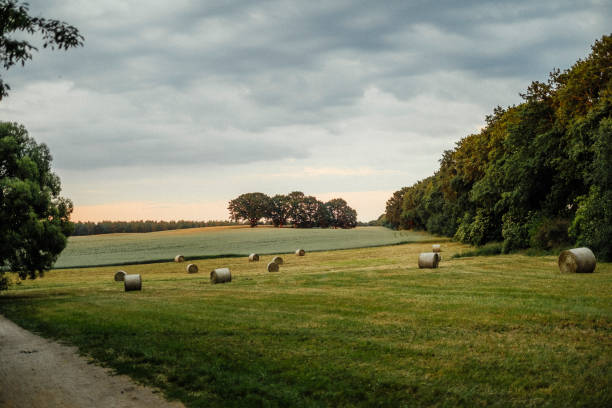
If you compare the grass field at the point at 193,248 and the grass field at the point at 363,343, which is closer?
the grass field at the point at 363,343

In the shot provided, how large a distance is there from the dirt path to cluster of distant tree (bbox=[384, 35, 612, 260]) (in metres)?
27.9

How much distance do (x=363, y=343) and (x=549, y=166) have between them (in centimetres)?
3217

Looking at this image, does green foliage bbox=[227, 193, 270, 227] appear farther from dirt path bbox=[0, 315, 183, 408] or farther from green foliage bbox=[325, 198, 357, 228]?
dirt path bbox=[0, 315, 183, 408]

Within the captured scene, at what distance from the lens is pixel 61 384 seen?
7.91 m

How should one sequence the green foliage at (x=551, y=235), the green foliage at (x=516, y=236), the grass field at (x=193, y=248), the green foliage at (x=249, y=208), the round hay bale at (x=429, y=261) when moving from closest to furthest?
1. the round hay bale at (x=429, y=261)
2. the green foliage at (x=551, y=235)
3. the green foliage at (x=516, y=236)
4. the grass field at (x=193, y=248)
5. the green foliage at (x=249, y=208)

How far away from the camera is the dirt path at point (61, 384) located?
22.9 ft

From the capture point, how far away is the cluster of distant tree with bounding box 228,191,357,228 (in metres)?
136

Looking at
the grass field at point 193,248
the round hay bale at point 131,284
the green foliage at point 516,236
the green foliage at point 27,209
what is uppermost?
the green foliage at point 27,209

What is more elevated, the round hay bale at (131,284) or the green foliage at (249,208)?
the green foliage at (249,208)

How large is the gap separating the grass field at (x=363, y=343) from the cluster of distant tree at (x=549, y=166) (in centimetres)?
1201

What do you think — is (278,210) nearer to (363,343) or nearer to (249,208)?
(249,208)

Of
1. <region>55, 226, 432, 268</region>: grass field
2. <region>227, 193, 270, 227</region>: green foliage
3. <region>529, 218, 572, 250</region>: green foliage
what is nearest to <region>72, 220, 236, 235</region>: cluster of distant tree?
<region>227, 193, 270, 227</region>: green foliage

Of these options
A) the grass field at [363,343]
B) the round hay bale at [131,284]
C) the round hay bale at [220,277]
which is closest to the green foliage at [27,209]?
the round hay bale at [131,284]

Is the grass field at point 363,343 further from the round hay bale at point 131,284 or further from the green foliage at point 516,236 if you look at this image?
the green foliage at point 516,236
